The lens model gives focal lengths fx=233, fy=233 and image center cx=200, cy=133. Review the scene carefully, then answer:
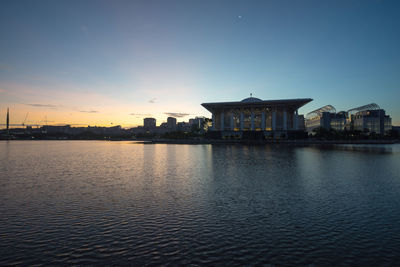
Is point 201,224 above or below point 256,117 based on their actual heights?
below

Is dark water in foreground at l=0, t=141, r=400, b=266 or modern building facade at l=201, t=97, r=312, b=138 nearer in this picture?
dark water in foreground at l=0, t=141, r=400, b=266

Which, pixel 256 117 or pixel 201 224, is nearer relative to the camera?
pixel 201 224

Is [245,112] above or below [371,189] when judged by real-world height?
above

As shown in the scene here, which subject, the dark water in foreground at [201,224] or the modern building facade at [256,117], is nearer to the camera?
the dark water in foreground at [201,224]

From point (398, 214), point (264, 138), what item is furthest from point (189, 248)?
point (264, 138)

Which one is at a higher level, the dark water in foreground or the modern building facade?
the modern building facade

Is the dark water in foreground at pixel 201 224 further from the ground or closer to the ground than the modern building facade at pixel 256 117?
closer to the ground

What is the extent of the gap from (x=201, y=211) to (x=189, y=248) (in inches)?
221

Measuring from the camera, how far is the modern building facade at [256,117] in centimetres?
16950

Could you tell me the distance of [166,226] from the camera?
1384cm

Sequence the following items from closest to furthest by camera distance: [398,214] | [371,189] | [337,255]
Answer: [337,255] → [398,214] → [371,189]

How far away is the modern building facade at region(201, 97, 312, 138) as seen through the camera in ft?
556

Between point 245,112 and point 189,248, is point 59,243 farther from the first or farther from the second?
point 245,112

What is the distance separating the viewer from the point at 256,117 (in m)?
180
